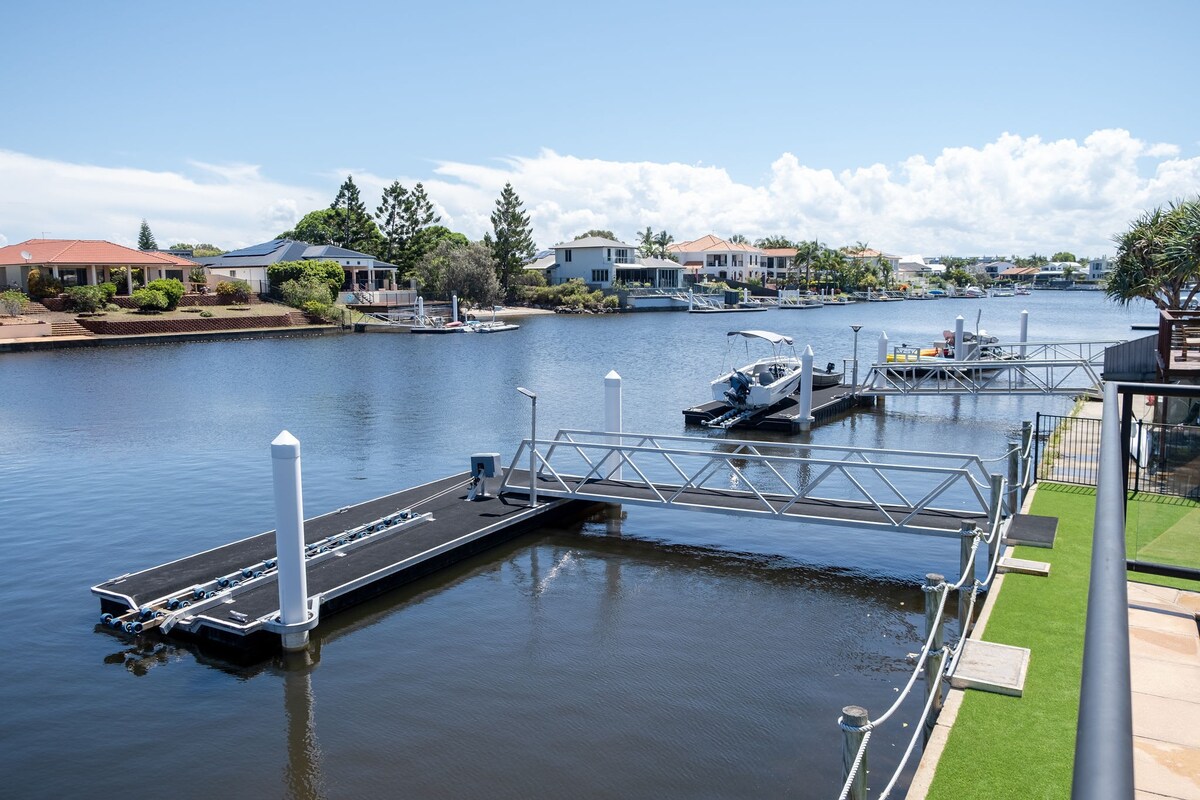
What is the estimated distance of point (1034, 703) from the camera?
29.7 ft

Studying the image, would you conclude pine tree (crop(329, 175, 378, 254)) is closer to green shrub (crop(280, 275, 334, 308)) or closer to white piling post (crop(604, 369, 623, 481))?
green shrub (crop(280, 275, 334, 308))

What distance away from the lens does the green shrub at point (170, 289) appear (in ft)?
246

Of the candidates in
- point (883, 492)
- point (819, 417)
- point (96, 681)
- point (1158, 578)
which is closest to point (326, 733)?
point (96, 681)

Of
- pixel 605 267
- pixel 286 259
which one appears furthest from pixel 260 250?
pixel 605 267

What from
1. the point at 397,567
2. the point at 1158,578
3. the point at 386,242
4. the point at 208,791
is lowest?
the point at 208,791

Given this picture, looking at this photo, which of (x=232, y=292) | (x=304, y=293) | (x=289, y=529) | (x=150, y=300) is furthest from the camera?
(x=304, y=293)

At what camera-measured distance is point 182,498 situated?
21359 mm

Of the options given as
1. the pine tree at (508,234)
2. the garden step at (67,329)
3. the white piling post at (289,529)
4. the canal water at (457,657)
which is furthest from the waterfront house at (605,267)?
the white piling post at (289,529)

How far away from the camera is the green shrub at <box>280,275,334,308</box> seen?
8281cm

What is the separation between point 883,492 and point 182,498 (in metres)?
16.7

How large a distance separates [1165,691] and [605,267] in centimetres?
11204

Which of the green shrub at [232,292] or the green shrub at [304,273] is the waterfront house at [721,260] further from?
the green shrub at [232,292]

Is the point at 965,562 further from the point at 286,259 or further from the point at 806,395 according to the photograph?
the point at 286,259

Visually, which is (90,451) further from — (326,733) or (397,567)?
(326,733)
